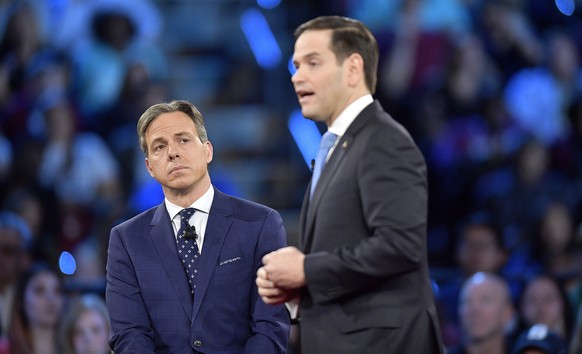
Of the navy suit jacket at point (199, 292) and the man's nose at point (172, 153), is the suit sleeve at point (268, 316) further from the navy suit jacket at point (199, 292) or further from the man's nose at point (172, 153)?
the man's nose at point (172, 153)

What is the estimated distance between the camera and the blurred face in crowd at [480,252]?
540cm

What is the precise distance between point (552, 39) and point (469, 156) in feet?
4.16

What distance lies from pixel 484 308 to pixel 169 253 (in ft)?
7.03

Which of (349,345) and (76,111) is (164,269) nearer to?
(349,345)

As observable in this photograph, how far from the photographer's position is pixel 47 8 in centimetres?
647

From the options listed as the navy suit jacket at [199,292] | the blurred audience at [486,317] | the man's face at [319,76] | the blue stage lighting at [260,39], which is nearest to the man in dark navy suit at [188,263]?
the navy suit jacket at [199,292]

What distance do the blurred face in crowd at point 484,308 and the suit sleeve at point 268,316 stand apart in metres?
1.85

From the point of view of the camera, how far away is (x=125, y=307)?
269cm

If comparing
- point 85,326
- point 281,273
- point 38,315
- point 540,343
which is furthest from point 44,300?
point 281,273

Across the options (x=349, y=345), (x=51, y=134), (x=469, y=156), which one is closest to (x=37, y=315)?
(x=51, y=134)

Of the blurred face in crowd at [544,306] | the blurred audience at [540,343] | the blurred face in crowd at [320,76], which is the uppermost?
the blurred face in crowd at [320,76]

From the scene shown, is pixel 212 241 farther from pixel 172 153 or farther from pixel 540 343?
pixel 540 343

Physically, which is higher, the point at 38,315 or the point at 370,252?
the point at 370,252

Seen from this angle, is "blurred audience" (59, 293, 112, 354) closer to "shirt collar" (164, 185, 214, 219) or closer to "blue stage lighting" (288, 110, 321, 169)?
"shirt collar" (164, 185, 214, 219)
